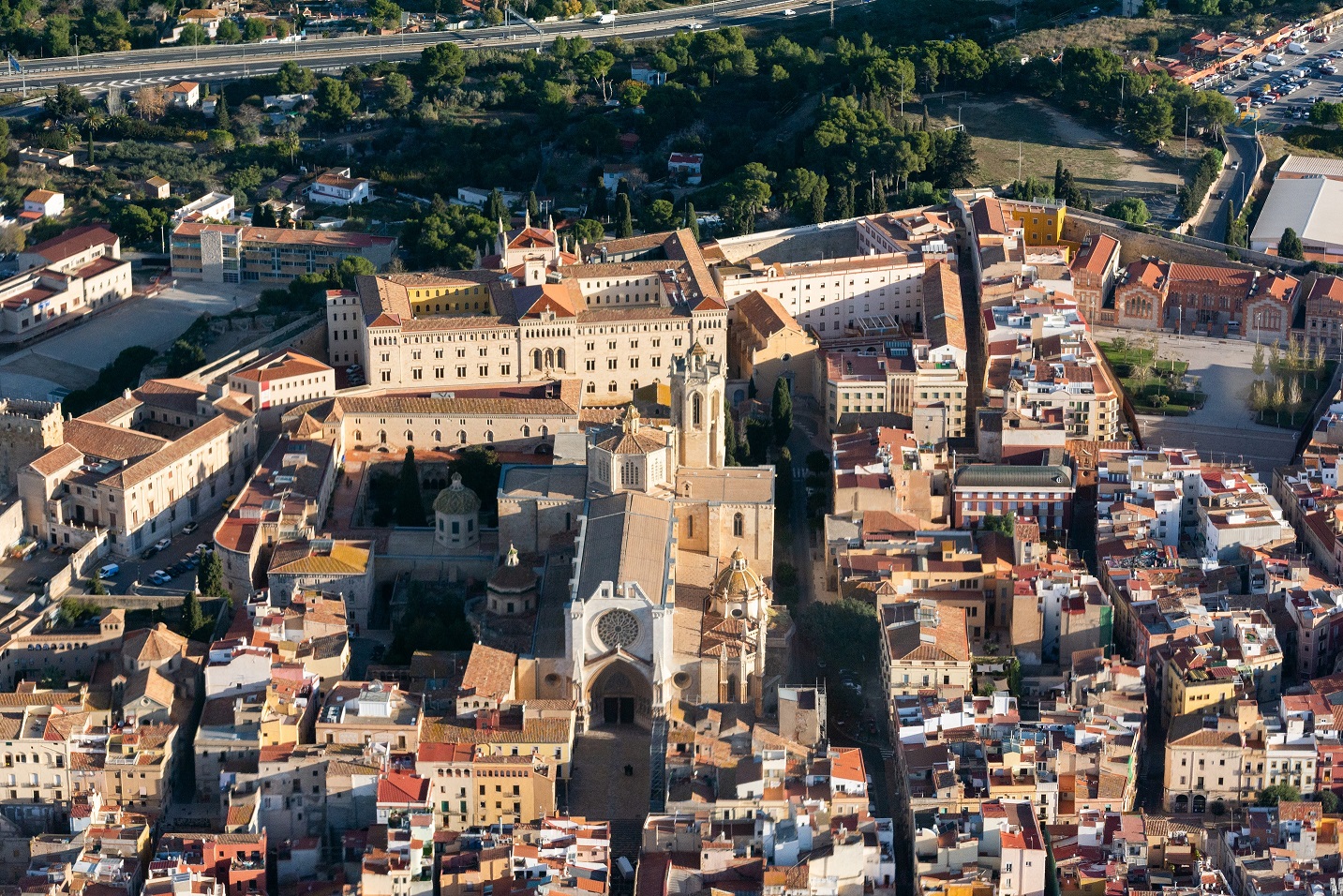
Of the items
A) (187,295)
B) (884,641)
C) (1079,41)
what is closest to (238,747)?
(884,641)

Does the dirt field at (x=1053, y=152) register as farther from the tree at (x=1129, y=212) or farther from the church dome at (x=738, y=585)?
the church dome at (x=738, y=585)

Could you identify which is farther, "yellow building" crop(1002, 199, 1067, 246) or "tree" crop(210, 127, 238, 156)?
"tree" crop(210, 127, 238, 156)

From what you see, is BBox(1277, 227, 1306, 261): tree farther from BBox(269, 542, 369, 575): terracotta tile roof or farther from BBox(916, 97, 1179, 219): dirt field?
BBox(269, 542, 369, 575): terracotta tile roof

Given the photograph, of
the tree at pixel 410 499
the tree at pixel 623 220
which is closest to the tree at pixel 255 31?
the tree at pixel 623 220

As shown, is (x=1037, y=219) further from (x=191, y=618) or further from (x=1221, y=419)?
(x=191, y=618)

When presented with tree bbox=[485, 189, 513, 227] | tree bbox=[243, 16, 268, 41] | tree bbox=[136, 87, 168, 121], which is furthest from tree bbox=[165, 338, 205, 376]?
tree bbox=[243, 16, 268, 41]

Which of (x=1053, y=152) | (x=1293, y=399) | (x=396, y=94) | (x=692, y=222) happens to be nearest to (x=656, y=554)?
(x=1293, y=399)

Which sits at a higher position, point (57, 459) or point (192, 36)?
point (192, 36)

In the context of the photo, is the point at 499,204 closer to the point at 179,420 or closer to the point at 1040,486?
the point at 179,420
